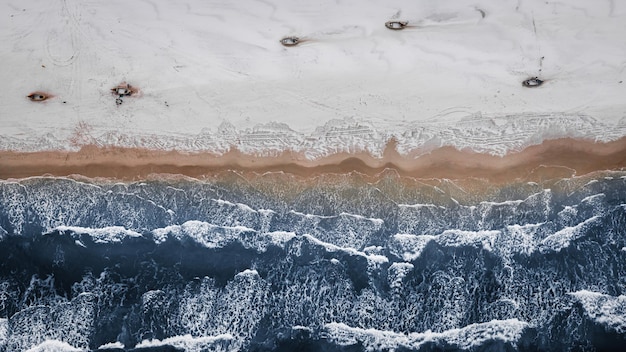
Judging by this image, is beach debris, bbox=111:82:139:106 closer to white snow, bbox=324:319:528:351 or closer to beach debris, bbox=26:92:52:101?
beach debris, bbox=26:92:52:101

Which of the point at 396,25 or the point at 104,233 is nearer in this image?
the point at 396,25

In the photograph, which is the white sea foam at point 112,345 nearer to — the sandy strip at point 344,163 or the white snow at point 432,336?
the sandy strip at point 344,163

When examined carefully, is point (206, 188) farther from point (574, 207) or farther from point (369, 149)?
point (574, 207)

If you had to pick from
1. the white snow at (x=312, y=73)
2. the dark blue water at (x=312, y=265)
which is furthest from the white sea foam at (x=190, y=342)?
the white snow at (x=312, y=73)

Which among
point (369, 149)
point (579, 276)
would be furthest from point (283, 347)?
point (579, 276)

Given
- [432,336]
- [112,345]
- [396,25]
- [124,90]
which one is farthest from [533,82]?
[112,345]

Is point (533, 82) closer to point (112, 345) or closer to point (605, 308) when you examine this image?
point (605, 308)
